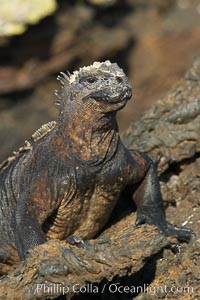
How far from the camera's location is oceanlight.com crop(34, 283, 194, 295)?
214 inches

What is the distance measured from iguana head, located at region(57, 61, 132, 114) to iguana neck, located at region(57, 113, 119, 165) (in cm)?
10

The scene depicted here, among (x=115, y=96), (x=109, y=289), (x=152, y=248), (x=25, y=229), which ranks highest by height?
(x=115, y=96)

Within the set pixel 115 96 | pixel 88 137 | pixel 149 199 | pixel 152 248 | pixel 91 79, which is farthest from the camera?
pixel 149 199

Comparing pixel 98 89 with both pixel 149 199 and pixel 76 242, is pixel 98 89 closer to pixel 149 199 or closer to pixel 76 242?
pixel 76 242

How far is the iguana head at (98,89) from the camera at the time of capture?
5.86 metres

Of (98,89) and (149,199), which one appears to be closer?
(98,89)

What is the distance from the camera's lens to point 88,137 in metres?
6.15

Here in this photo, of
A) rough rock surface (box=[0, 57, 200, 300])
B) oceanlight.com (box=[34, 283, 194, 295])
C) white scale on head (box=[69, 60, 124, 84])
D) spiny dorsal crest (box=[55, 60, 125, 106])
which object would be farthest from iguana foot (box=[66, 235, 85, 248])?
white scale on head (box=[69, 60, 124, 84])

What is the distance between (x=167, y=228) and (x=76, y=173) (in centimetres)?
93

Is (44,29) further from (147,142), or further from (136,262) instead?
(136,262)

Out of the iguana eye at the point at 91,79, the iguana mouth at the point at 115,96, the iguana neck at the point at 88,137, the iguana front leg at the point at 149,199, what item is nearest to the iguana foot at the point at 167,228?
the iguana front leg at the point at 149,199

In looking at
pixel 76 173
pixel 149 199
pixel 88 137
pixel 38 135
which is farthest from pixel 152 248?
pixel 38 135

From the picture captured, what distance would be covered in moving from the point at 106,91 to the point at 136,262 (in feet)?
4.09

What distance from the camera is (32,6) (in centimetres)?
1463
